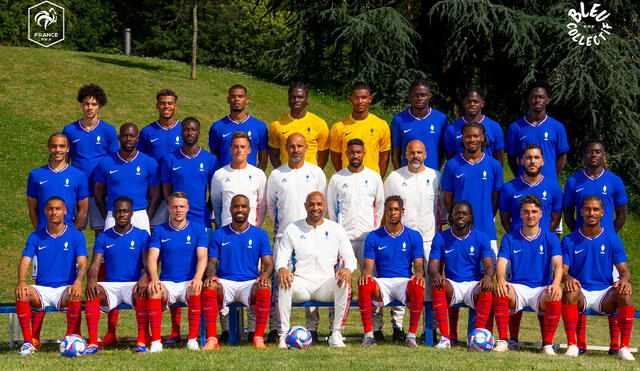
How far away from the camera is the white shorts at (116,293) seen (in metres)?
10.0

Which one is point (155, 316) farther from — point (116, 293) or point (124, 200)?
point (124, 200)

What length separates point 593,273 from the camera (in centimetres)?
1016

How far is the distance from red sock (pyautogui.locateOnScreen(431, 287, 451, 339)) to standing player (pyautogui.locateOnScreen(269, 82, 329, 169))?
2338mm

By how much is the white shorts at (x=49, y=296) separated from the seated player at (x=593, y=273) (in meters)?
5.24

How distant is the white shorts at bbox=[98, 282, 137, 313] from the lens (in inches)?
395

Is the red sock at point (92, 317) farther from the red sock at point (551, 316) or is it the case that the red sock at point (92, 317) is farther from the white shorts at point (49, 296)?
the red sock at point (551, 316)

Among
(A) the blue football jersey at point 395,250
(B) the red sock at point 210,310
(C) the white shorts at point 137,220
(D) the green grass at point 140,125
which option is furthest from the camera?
(C) the white shorts at point 137,220

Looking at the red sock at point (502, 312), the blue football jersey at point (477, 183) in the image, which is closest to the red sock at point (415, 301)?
the red sock at point (502, 312)

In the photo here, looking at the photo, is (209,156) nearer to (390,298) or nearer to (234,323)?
(234,323)

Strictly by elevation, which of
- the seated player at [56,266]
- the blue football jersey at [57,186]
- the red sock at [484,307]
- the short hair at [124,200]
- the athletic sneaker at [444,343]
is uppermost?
the blue football jersey at [57,186]

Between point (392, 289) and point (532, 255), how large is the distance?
1.51m

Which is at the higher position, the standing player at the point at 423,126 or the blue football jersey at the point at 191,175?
the standing player at the point at 423,126

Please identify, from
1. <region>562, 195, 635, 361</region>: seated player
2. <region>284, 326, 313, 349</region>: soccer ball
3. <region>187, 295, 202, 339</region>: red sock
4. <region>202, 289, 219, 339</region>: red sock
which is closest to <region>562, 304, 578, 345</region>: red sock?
<region>562, 195, 635, 361</region>: seated player

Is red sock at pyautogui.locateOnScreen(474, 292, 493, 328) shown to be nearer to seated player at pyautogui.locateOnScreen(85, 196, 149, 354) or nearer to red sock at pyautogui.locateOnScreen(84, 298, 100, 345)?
seated player at pyautogui.locateOnScreen(85, 196, 149, 354)
